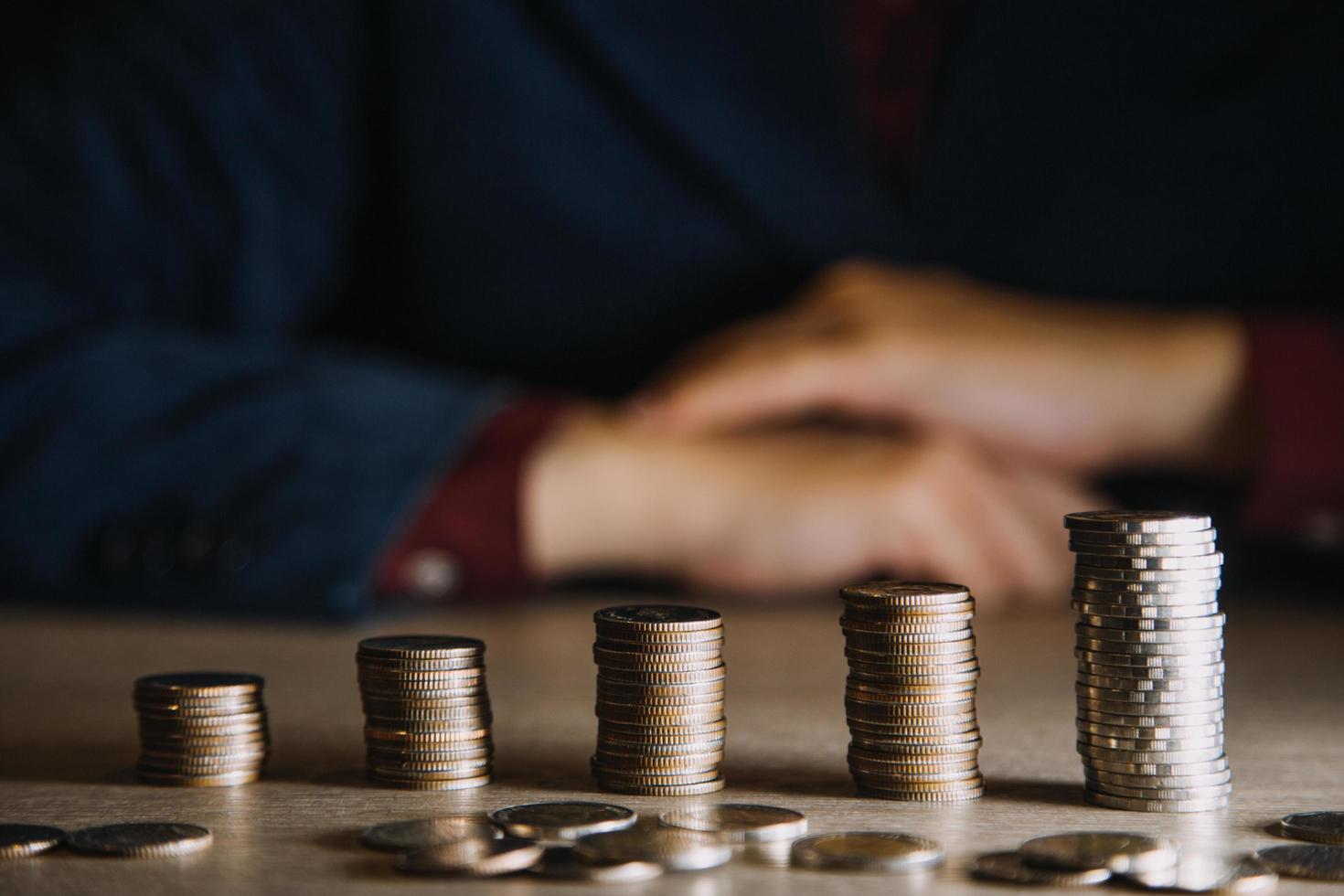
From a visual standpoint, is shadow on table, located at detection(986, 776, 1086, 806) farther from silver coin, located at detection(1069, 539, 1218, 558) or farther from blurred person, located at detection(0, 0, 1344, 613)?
blurred person, located at detection(0, 0, 1344, 613)

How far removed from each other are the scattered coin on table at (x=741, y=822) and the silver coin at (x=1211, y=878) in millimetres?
168

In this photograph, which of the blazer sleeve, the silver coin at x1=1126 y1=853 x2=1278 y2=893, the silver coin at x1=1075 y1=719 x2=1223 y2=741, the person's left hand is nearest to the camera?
the silver coin at x1=1126 y1=853 x2=1278 y2=893

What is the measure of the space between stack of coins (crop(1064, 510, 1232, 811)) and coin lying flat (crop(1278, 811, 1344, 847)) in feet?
0.16

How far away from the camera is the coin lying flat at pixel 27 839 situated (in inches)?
28.2

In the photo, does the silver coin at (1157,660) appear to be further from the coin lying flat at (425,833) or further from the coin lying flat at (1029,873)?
the coin lying flat at (425,833)

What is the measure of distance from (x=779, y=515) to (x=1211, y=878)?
1.09 metres

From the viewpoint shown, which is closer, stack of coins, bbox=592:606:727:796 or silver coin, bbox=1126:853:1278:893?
silver coin, bbox=1126:853:1278:893

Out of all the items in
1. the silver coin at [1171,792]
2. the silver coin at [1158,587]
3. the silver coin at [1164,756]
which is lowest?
the silver coin at [1171,792]

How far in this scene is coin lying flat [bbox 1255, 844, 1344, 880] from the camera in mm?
659

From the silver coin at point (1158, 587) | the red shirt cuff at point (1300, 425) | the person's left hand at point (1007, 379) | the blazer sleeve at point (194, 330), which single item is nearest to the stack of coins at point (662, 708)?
the silver coin at point (1158, 587)

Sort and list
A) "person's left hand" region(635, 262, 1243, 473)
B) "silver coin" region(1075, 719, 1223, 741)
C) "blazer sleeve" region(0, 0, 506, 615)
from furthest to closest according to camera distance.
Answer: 1. "person's left hand" region(635, 262, 1243, 473)
2. "blazer sleeve" region(0, 0, 506, 615)
3. "silver coin" region(1075, 719, 1223, 741)

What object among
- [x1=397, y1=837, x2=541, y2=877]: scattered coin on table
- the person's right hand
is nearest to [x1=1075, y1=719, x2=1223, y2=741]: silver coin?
[x1=397, y1=837, x2=541, y2=877]: scattered coin on table

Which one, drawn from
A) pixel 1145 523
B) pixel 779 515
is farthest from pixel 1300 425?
pixel 1145 523

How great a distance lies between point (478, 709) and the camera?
34.4 inches
